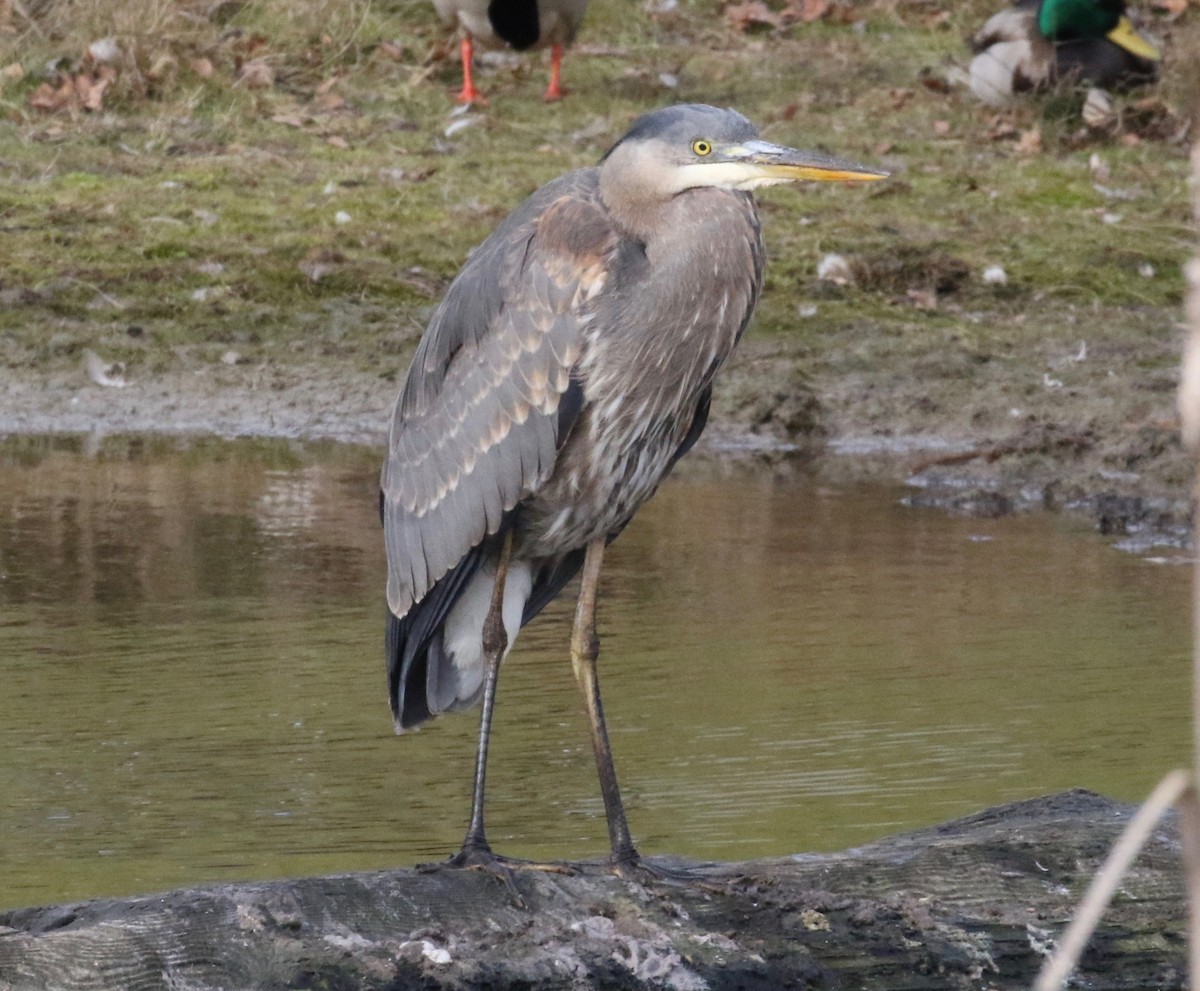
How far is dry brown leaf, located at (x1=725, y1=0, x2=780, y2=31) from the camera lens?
14320 mm

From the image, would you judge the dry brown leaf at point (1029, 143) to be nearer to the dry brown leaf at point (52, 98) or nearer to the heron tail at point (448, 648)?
the dry brown leaf at point (52, 98)

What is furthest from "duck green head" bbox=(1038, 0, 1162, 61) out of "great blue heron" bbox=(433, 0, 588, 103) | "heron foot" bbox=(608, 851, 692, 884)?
"heron foot" bbox=(608, 851, 692, 884)

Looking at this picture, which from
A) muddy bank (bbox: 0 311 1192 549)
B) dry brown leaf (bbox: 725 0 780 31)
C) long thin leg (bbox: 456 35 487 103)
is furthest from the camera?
dry brown leaf (bbox: 725 0 780 31)

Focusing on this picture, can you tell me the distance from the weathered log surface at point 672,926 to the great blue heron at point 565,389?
0.28 m

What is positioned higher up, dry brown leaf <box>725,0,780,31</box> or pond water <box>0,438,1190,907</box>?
dry brown leaf <box>725,0,780,31</box>

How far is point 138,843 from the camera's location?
4.91 metres

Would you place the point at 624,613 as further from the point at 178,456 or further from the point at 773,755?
the point at 178,456

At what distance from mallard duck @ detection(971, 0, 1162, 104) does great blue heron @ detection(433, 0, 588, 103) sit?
2.41 meters

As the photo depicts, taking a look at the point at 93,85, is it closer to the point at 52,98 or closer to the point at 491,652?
the point at 52,98

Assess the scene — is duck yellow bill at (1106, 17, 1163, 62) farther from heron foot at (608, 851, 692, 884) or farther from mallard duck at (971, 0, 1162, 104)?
heron foot at (608, 851, 692, 884)

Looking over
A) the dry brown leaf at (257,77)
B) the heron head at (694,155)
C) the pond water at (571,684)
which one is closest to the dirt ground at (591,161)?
the dry brown leaf at (257,77)

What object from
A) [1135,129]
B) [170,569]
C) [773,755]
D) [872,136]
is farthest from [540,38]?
[773,755]

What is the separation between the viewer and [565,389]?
4.16m

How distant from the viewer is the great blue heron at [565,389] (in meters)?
4.07
